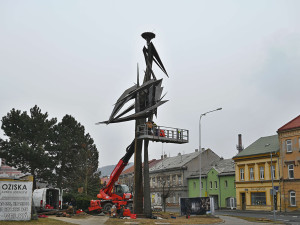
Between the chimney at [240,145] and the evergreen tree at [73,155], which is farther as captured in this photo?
the chimney at [240,145]

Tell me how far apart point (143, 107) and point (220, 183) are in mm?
36655

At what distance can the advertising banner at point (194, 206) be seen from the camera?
1228 inches

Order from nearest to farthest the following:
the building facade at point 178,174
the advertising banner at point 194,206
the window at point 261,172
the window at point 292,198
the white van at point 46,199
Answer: the advertising banner at point 194,206 → the white van at point 46,199 → the window at point 292,198 → the window at point 261,172 → the building facade at point 178,174

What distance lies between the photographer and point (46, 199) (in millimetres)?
33656

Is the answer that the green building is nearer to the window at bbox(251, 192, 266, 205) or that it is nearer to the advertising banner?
the window at bbox(251, 192, 266, 205)

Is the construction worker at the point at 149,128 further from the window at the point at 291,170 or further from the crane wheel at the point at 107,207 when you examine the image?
the window at the point at 291,170

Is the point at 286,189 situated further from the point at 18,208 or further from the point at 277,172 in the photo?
the point at 18,208

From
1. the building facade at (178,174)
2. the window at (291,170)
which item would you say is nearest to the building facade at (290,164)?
the window at (291,170)

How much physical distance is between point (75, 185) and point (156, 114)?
87.6ft

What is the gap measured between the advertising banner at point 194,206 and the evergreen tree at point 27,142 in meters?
25.9

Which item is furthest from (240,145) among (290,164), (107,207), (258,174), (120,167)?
(120,167)

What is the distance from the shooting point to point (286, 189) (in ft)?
158

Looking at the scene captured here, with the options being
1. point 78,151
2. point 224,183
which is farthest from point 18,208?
point 224,183

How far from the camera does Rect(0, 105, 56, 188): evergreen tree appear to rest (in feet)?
163
